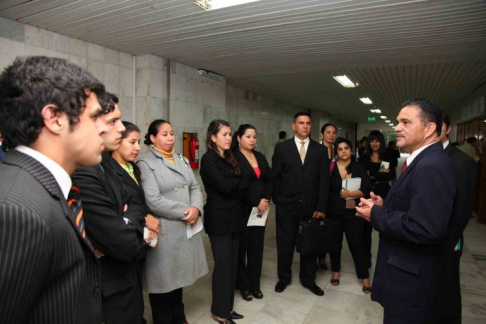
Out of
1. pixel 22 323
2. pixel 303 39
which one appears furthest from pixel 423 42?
pixel 22 323

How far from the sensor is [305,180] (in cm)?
341

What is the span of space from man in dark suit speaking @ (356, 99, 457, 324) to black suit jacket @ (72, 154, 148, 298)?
4.57 feet

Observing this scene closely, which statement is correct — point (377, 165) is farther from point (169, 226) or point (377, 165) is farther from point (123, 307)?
point (123, 307)

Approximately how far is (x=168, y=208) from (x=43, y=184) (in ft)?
5.13

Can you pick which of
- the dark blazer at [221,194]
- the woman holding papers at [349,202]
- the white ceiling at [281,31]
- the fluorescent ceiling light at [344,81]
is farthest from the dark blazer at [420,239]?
the fluorescent ceiling light at [344,81]

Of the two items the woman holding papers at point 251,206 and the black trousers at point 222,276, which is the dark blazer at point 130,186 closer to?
the black trousers at point 222,276

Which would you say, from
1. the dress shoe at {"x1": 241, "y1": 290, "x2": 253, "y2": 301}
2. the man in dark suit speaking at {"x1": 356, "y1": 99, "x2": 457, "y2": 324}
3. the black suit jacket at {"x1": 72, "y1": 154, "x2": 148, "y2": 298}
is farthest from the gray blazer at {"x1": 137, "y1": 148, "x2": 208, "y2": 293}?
the man in dark suit speaking at {"x1": 356, "y1": 99, "x2": 457, "y2": 324}

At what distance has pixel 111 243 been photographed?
1.60 m

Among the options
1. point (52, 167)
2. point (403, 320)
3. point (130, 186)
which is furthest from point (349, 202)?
point (52, 167)

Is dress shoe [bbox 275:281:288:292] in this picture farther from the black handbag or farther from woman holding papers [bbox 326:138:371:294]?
woman holding papers [bbox 326:138:371:294]

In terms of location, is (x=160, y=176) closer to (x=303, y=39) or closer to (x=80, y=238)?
(x=80, y=238)

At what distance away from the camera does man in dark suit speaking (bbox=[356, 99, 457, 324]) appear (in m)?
1.59

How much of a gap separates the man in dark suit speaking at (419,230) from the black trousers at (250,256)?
5.12 ft

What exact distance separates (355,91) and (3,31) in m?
8.09
